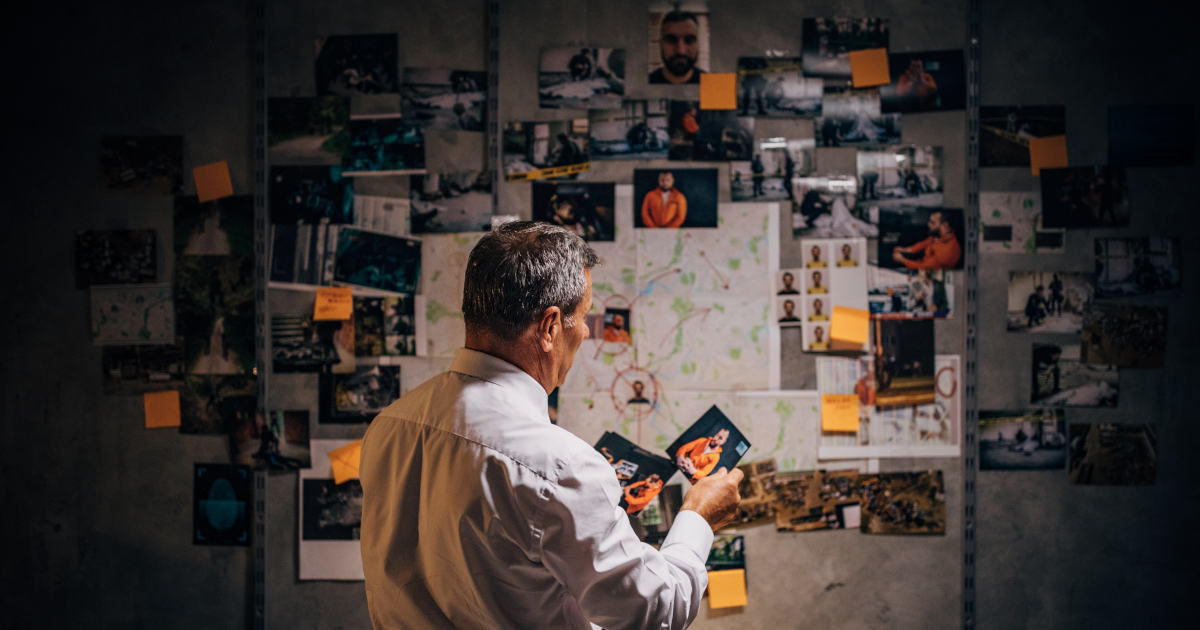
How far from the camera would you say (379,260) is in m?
2.00

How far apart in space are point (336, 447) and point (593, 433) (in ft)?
2.85

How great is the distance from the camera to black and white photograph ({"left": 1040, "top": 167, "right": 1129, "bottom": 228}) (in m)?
1.96

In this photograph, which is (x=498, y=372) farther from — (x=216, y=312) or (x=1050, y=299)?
(x=1050, y=299)

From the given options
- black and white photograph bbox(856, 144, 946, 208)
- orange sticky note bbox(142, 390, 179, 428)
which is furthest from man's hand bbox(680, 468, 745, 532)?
orange sticky note bbox(142, 390, 179, 428)

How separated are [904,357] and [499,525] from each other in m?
1.55

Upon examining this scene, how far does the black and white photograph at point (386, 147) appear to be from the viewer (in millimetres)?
1997

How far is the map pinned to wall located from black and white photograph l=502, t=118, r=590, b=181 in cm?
127

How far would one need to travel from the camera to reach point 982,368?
1.98m

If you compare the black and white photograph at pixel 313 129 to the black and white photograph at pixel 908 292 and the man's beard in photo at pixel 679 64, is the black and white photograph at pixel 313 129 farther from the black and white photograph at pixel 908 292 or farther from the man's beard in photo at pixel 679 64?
the black and white photograph at pixel 908 292

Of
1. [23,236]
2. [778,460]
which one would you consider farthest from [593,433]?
[23,236]

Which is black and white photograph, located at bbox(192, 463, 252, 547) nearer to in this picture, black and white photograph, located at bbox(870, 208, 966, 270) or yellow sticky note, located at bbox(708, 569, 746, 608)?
yellow sticky note, located at bbox(708, 569, 746, 608)

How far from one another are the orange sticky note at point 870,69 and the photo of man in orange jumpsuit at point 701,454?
1224mm

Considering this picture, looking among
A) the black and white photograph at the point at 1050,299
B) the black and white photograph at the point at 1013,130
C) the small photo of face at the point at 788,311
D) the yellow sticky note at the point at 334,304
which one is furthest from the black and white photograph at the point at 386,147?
the black and white photograph at the point at 1050,299

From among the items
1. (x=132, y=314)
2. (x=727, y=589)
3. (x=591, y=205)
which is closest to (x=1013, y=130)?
(x=591, y=205)
